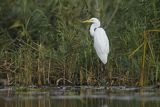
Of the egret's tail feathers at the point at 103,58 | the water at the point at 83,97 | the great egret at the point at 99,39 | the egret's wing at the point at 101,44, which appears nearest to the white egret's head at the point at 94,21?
the great egret at the point at 99,39

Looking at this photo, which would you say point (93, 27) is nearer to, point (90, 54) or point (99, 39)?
point (99, 39)

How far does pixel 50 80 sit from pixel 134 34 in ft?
5.88

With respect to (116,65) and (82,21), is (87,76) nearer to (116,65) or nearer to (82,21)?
(116,65)

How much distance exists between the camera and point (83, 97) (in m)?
11.2

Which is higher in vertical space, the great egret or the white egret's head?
the white egret's head

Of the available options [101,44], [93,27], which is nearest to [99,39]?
[101,44]

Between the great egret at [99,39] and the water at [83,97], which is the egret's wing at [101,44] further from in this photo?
the water at [83,97]

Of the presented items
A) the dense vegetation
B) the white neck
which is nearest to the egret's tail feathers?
the dense vegetation

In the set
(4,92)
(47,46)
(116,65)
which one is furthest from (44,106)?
(47,46)

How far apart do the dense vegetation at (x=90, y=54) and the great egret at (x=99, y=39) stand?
11cm

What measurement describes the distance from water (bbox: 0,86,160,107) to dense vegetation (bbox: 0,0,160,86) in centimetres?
43

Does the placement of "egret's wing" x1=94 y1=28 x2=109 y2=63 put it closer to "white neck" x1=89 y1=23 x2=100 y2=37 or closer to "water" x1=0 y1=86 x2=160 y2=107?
"white neck" x1=89 y1=23 x2=100 y2=37

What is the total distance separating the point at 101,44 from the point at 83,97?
3039mm

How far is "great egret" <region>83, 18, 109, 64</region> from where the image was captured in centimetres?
1336
